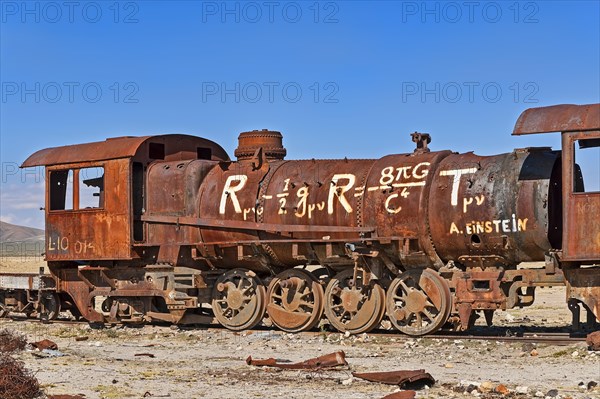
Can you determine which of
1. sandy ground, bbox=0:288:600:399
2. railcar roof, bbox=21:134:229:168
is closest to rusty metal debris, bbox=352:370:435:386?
sandy ground, bbox=0:288:600:399

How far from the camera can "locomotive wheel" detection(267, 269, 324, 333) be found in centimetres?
1658

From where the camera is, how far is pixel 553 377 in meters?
11.2

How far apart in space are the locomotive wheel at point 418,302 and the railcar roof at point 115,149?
20.8 ft

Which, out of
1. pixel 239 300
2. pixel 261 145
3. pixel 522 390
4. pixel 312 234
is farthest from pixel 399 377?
pixel 261 145

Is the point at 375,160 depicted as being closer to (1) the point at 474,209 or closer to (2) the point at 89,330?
(1) the point at 474,209

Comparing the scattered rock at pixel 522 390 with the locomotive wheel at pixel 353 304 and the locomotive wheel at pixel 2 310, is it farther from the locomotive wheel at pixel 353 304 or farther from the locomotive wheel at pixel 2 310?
the locomotive wheel at pixel 2 310

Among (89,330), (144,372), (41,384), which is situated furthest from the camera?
(89,330)

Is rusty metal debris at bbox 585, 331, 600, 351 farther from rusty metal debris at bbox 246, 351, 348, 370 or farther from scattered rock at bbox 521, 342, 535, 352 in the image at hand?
rusty metal debris at bbox 246, 351, 348, 370

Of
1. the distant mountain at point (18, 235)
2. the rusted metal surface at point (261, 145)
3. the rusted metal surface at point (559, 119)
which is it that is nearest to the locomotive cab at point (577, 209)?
the rusted metal surface at point (559, 119)

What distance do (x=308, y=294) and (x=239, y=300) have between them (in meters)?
1.55

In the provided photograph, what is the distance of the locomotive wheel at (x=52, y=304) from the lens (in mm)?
19953

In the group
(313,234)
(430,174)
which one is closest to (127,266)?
(313,234)

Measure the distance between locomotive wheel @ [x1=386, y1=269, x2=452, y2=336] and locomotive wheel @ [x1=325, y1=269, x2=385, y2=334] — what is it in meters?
0.26

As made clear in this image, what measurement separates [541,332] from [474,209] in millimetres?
2829
